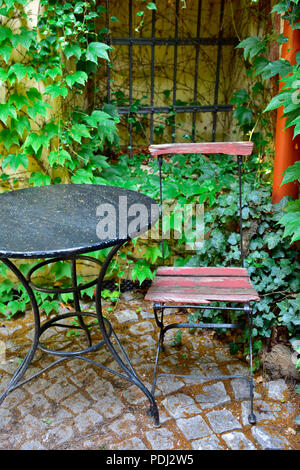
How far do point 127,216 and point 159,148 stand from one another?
26.0 inches

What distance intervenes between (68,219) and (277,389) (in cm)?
153

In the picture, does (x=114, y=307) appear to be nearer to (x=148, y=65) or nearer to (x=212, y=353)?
(x=212, y=353)

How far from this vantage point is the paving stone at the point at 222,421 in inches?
85.4

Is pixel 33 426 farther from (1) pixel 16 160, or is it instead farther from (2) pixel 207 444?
(1) pixel 16 160

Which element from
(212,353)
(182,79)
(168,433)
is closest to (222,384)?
(212,353)

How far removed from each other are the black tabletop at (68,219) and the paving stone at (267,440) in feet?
3.89

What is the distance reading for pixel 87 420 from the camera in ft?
7.35

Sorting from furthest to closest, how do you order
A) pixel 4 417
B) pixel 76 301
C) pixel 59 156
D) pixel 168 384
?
1. pixel 59 156
2. pixel 76 301
3. pixel 168 384
4. pixel 4 417

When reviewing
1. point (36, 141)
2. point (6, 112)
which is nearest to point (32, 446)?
Result: point (36, 141)

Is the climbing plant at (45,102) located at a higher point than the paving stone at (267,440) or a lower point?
higher

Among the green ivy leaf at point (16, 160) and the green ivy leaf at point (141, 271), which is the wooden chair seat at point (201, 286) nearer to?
the green ivy leaf at point (141, 271)

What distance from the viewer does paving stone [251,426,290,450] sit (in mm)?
2051

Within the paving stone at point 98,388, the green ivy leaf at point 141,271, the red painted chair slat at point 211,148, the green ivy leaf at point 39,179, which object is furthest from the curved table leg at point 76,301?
the red painted chair slat at point 211,148

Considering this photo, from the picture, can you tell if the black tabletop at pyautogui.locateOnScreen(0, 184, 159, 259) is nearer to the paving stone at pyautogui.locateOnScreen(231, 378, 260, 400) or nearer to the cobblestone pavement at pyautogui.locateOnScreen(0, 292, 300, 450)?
the cobblestone pavement at pyautogui.locateOnScreen(0, 292, 300, 450)
